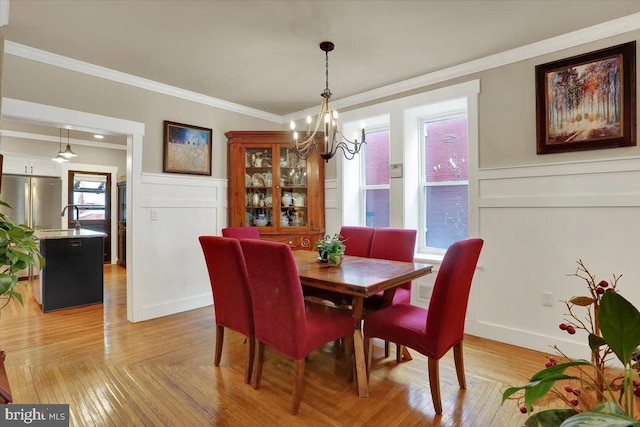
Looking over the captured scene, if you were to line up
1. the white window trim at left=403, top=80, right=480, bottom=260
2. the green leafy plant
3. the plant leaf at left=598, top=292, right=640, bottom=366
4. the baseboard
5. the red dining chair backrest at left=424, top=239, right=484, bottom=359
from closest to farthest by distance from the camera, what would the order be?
1. the plant leaf at left=598, top=292, right=640, bottom=366
2. the green leafy plant
3. the red dining chair backrest at left=424, top=239, right=484, bottom=359
4. the white window trim at left=403, top=80, right=480, bottom=260
5. the baseboard

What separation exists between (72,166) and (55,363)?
4829 mm

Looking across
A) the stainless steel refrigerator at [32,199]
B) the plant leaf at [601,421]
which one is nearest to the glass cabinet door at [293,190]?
the plant leaf at [601,421]

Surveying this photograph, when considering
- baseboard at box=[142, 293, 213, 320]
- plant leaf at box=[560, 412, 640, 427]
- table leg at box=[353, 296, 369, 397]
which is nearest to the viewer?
plant leaf at box=[560, 412, 640, 427]

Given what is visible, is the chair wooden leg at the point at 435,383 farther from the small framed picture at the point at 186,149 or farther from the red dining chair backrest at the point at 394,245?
the small framed picture at the point at 186,149

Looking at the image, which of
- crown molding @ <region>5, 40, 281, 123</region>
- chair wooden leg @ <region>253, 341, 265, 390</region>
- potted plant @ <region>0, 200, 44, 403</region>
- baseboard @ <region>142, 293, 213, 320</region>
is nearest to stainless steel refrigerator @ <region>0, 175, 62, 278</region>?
baseboard @ <region>142, 293, 213, 320</region>

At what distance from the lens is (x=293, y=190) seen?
13.8 feet

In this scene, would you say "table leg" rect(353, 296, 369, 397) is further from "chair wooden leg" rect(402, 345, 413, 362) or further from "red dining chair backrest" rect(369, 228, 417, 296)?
"red dining chair backrest" rect(369, 228, 417, 296)

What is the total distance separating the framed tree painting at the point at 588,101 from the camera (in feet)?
7.73

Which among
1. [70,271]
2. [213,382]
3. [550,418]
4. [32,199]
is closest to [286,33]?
[213,382]

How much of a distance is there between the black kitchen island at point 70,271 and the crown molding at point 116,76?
1.92 meters

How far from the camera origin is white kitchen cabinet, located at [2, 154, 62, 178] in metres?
5.30

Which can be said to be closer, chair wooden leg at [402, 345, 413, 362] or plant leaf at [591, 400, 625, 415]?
plant leaf at [591, 400, 625, 415]

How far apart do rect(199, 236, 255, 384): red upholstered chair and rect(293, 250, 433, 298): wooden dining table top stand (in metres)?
0.40

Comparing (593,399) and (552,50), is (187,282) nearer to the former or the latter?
(593,399)
